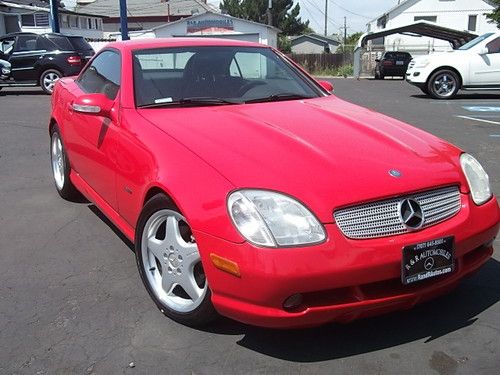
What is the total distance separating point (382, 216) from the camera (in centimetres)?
254

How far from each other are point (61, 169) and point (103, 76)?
4.22ft

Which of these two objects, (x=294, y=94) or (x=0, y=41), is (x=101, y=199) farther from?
(x=0, y=41)

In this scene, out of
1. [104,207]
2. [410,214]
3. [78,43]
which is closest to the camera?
[410,214]

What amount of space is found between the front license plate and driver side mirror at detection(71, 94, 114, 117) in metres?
2.17

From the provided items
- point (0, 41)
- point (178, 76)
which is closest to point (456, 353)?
point (178, 76)

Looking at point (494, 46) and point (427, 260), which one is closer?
point (427, 260)

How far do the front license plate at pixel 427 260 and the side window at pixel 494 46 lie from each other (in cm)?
1279

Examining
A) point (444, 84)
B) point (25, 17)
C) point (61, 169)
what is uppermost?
point (25, 17)

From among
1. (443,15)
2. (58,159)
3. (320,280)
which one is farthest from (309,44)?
(320,280)

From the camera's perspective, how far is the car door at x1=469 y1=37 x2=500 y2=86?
45.3ft

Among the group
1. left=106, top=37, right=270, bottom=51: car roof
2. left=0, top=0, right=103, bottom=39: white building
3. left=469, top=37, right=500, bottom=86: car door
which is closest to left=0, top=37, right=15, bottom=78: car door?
left=469, top=37, right=500, bottom=86: car door

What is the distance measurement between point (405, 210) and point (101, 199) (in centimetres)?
230

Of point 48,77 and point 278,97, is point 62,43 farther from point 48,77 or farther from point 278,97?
point 278,97

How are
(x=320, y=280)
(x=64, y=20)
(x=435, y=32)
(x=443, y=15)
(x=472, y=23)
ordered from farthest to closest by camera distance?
(x=64, y=20) < (x=443, y=15) < (x=472, y=23) < (x=435, y=32) < (x=320, y=280)
